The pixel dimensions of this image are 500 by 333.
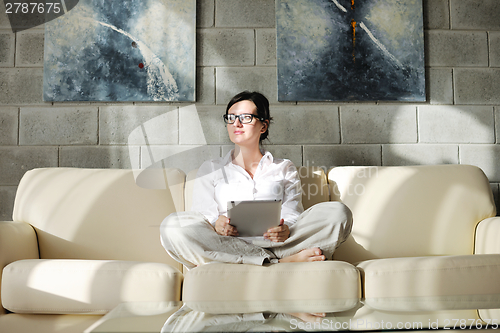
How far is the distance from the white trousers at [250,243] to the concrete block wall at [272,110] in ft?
2.50

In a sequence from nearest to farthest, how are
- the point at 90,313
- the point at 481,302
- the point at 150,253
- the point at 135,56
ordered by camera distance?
the point at 481,302, the point at 90,313, the point at 150,253, the point at 135,56

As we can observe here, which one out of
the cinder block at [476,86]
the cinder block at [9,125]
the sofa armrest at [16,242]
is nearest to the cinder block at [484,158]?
the cinder block at [476,86]

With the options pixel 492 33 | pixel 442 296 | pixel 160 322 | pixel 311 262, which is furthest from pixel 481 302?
pixel 492 33

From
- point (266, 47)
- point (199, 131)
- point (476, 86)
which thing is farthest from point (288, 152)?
point (476, 86)

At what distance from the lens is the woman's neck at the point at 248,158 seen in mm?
1840

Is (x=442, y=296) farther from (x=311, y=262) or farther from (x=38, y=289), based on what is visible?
(x=38, y=289)

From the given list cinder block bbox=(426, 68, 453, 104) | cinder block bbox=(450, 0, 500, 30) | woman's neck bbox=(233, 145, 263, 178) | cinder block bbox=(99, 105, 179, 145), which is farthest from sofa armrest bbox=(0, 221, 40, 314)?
cinder block bbox=(450, 0, 500, 30)

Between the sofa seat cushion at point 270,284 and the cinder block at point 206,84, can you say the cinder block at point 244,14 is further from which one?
the sofa seat cushion at point 270,284

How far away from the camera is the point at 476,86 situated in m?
2.23

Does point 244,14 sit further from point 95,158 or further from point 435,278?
point 435,278

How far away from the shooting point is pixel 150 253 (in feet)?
5.51

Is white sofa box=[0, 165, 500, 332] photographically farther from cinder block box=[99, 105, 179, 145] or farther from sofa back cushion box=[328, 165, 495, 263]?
cinder block box=[99, 105, 179, 145]

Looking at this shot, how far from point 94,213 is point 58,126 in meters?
0.74

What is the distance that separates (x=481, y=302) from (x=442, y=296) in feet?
0.38
